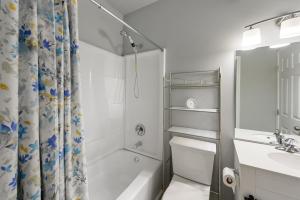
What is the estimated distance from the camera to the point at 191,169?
4.74 ft

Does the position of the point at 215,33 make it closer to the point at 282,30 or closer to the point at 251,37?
the point at 251,37

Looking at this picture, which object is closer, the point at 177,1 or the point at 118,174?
the point at 177,1

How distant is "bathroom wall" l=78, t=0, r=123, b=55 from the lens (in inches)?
66.7

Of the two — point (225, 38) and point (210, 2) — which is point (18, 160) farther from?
point (210, 2)

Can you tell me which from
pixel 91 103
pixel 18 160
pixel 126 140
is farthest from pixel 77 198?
pixel 126 140

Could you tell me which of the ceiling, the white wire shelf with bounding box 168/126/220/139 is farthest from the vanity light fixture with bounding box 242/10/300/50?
the ceiling

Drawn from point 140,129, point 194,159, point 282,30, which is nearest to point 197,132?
point 194,159

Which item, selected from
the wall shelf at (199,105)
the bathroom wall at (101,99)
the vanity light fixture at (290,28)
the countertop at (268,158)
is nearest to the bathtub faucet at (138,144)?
the bathroom wall at (101,99)

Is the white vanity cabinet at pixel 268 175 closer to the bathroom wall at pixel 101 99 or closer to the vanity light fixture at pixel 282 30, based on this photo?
the vanity light fixture at pixel 282 30

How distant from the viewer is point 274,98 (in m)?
1.30

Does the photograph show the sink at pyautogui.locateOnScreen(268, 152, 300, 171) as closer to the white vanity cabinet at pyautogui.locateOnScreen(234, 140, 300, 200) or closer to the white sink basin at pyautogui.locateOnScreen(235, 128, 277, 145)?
the white vanity cabinet at pyautogui.locateOnScreen(234, 140, 300, 200)

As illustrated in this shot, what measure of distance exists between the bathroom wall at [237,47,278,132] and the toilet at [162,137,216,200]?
49cm

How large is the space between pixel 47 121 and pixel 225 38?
1756 mm

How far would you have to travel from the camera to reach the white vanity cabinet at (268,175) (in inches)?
33.7
